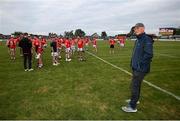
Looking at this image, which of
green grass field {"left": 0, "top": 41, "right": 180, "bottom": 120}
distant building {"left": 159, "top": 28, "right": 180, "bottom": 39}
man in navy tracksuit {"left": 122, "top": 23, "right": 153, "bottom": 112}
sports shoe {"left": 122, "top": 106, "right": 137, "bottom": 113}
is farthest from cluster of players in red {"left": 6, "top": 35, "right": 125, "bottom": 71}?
distant building {"left": 159, "top": 28, "right": 180, "bottom": 39}

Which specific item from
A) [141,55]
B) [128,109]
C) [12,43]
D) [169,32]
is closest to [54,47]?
[12,43]

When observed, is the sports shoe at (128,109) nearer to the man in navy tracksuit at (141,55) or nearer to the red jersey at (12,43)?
the man in navy tracksuit at (141,55)

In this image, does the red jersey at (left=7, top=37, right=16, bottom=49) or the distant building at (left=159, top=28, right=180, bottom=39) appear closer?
the red jersey at (left=7, top=37, right=16, bottom=49)

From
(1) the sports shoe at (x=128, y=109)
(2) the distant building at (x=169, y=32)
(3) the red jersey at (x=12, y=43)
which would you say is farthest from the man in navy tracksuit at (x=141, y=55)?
(2) the distant building at (x=169, y=32)

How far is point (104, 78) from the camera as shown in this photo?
39.2ft

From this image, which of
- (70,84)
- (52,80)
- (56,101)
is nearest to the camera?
(56,101)

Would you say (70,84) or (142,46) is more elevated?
(142,46)

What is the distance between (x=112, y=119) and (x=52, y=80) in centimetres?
593

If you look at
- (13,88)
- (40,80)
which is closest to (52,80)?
(40,80)

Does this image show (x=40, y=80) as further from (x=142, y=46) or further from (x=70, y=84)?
(x=142, y=46)

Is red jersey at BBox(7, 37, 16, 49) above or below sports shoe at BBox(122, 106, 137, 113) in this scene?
above

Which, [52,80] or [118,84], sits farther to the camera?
[52,80]

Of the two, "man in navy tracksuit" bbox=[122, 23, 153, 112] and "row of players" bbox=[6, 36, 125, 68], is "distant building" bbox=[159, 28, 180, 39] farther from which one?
"man in navy tracksuit" bbox=[122, 23, 153, 112]

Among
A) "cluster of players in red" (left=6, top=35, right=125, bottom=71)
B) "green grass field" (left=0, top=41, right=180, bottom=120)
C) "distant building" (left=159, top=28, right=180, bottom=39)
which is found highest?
"distant building" (left=159, top=28, right=180, bottom=39)
